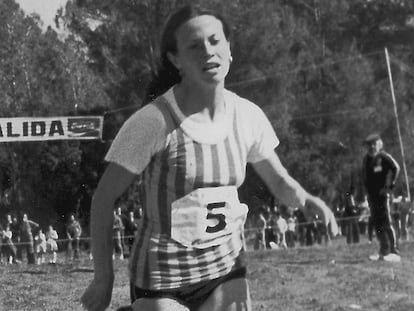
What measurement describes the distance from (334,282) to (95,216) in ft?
7.54

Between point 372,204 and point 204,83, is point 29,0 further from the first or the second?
point 372,204

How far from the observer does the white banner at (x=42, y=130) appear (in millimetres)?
2848

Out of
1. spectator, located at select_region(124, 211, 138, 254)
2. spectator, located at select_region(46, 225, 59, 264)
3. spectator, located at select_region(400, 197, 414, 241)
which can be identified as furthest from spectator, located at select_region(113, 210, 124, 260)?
spectator, located at select_region(400, 197, 414, 241)

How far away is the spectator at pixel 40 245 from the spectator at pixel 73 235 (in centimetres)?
8

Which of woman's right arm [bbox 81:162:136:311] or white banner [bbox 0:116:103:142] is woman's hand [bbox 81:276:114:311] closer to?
woman's right arm [bbox 81:162:136:311]

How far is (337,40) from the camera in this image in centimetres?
348

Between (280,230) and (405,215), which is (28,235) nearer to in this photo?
(280,230)

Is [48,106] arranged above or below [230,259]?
above

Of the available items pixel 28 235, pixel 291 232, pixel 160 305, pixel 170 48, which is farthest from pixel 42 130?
pixel 291 232

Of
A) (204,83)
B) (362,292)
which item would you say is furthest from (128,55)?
(362,292)

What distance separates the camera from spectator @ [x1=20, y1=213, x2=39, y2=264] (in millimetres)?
2910

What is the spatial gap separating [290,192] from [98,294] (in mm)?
493

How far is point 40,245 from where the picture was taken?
3.00 metres

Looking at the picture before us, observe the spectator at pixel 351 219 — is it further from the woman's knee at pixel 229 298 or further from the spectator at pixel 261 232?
the woman's knee at pixel 229 298
